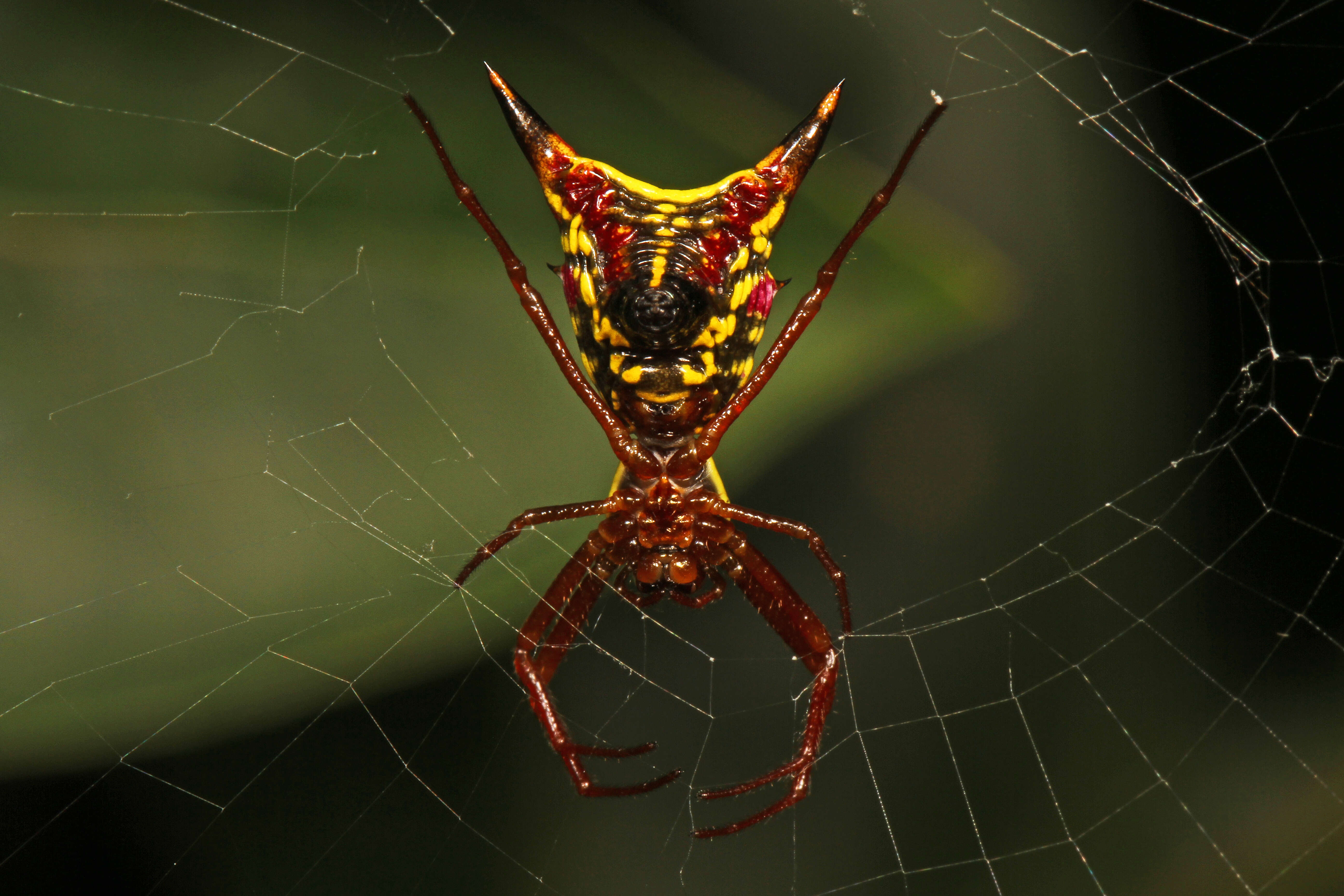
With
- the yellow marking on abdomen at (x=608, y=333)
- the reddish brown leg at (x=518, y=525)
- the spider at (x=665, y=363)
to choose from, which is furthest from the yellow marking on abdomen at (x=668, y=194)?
the reddish brown leg at (x=518, y=525)

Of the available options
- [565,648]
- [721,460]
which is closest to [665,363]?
[721,460]

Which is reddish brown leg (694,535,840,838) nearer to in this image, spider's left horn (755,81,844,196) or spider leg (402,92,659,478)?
spider leg (402,92,659,478)

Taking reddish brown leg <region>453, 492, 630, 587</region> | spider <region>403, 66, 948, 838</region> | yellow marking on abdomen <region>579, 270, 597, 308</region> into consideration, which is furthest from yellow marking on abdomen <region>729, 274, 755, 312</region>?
reddish brown leg <region>453, 492, 630, 587</region>

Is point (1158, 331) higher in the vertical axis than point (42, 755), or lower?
higher

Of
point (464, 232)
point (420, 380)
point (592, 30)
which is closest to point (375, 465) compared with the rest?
point (420, 380)

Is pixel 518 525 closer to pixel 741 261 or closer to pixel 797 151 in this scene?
pixel 741 261

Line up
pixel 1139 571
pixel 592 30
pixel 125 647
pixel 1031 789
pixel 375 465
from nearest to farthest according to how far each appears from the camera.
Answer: pixel 125 647 → pixel 375 465 → pixel 592 30 → pixel 1031 789 → pixel 1139 571

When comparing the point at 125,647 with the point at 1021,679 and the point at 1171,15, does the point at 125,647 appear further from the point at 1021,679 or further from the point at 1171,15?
the point at 1171,15
